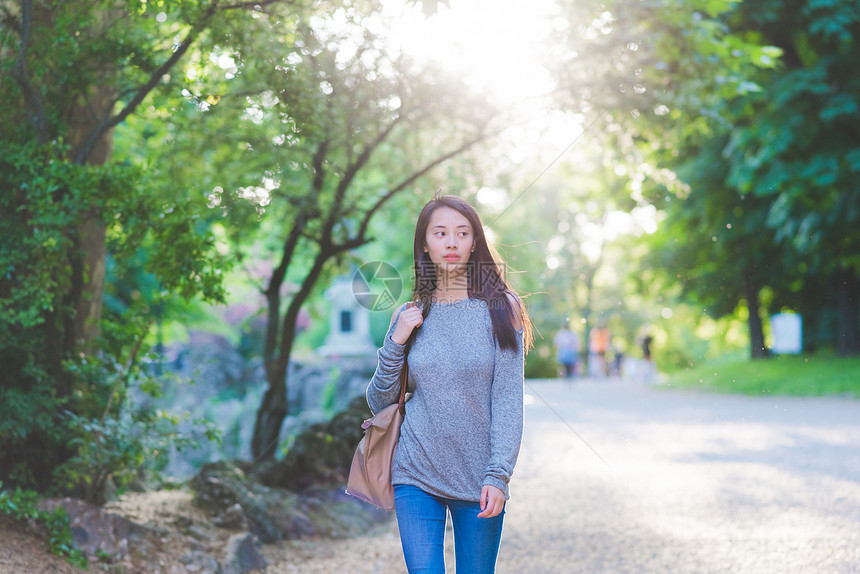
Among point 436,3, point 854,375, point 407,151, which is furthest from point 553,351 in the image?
point 436,3

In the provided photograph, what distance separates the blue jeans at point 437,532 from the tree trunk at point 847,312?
58.8 feet

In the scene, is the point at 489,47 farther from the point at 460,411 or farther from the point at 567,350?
the point at 567,350

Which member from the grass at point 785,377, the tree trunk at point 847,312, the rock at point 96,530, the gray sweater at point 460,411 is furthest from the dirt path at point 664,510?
the tree trunk at point 847,312

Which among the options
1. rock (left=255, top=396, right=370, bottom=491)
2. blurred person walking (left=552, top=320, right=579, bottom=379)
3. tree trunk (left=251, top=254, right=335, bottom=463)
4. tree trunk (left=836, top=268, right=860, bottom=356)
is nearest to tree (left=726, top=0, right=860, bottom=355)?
tree trunk (left=836, top=268, right=860, bottom=356)

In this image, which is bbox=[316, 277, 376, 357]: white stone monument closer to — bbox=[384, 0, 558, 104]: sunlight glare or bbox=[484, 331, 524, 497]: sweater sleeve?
bbox=[384, 0, 558, 104]: sunlight glare

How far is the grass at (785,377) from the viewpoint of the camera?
51.9 feet

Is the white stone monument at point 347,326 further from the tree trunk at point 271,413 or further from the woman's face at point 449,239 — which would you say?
the woman's face at point 449,239

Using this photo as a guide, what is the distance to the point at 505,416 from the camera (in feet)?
8.16

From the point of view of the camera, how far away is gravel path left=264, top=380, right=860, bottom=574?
17.3 feet

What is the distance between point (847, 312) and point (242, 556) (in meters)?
17.1

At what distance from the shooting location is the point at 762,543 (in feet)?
17.8

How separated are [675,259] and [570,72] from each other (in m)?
13.6

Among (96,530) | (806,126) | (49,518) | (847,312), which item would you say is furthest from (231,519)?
(847,312)

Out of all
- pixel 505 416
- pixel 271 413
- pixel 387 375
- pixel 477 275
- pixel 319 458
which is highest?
pixel 477 275
